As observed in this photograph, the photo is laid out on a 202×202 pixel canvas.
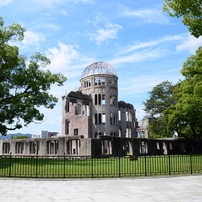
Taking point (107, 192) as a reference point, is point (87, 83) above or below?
above

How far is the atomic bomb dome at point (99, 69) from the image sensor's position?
161ft

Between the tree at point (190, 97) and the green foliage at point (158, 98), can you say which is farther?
the green foliage at point (158, 98)

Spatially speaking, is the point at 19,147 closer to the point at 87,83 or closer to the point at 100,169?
the point at 87,83

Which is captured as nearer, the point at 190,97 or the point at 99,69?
the point at 190,97

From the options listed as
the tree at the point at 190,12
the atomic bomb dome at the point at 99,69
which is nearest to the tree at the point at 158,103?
the atomic bomb dome at the point at 99,69

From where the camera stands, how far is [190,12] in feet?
43.7

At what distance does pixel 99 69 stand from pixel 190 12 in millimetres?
36163

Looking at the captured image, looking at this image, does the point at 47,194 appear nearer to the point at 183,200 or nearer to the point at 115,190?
the point at 115,190

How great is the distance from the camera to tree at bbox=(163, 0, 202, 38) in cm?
1259

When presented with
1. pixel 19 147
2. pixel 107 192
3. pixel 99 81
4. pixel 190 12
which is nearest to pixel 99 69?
pixel 99 81

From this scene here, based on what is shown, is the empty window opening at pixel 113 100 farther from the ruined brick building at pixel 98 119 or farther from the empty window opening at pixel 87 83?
the empty window opening at pixel 87 83

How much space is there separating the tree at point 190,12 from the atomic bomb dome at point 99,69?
35255 millimetres

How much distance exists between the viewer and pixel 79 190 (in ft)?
29.9

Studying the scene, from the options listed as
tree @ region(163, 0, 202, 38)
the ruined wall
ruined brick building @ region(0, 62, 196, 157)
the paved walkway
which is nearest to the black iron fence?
the paved walkway
